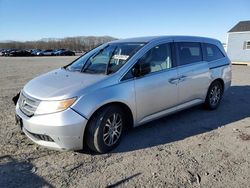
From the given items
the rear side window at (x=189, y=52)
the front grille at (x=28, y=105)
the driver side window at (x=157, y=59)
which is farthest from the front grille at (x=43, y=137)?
the rear side window at (x=189, y=52)

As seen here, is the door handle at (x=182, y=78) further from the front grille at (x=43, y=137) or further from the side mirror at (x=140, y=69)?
the front grille at (x=43, y=137)

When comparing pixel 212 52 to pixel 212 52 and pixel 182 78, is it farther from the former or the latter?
pixel 182 78

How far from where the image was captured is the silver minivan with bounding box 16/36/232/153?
3.56 m

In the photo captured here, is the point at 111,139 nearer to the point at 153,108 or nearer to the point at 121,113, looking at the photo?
the point at 121,113

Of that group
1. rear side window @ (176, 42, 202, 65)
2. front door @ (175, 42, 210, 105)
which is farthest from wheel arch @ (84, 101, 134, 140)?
rear side window @ (176, 42, 202, 65)

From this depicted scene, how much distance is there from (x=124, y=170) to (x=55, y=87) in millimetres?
1581

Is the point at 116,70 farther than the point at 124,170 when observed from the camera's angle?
Yes

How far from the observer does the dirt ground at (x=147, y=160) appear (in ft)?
10.6

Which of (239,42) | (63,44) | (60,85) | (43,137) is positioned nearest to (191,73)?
(60,85)

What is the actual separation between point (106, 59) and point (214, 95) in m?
3.15

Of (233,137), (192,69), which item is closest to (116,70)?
(192,69)

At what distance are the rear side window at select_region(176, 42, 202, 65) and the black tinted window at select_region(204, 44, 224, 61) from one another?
12.3 inches

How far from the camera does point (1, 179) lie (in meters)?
3.19

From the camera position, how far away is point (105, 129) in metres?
3.90
